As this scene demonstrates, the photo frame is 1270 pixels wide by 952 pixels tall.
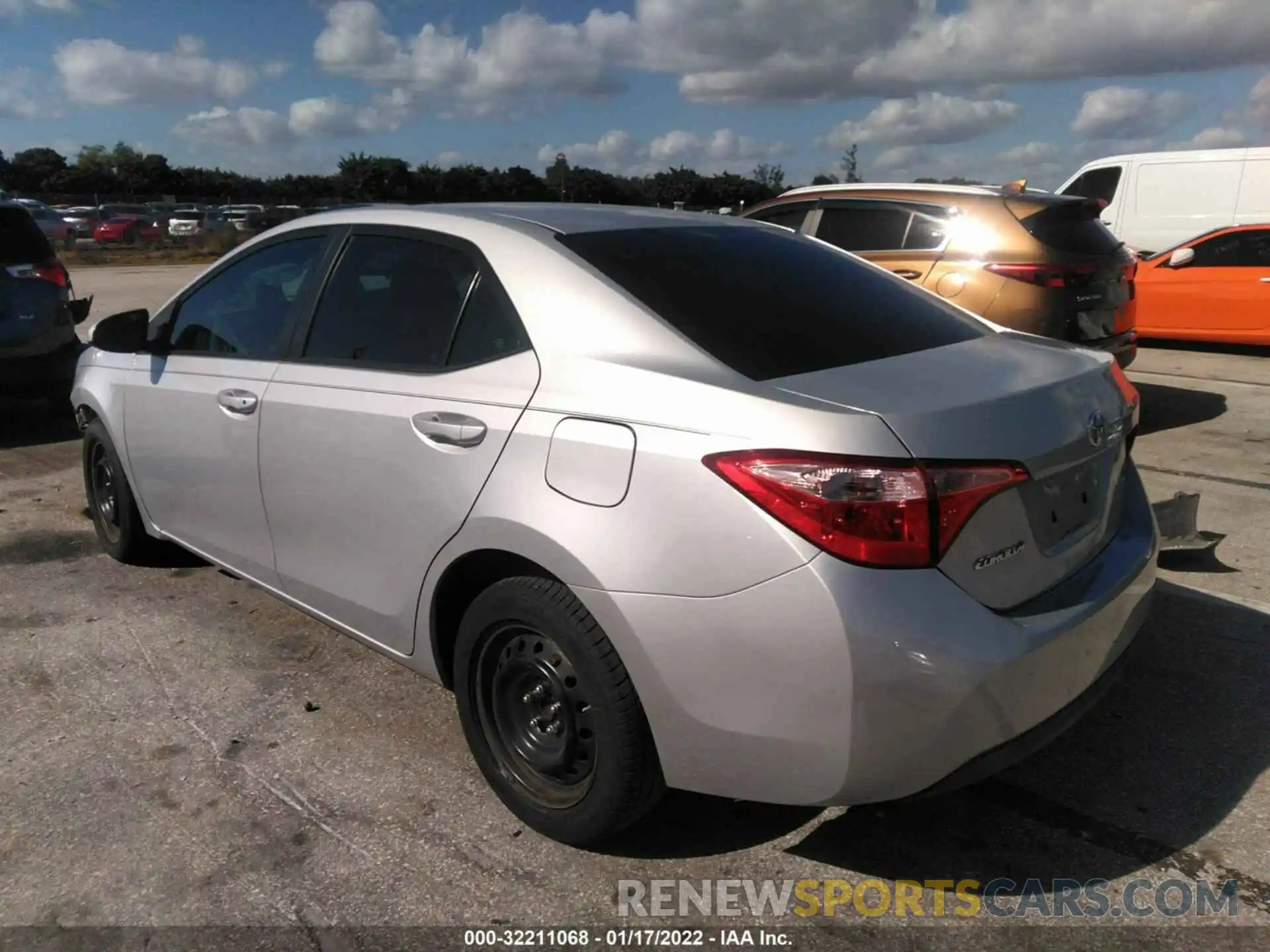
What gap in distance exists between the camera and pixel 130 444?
4422 mm

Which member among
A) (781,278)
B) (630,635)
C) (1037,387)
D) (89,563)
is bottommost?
(89,563)

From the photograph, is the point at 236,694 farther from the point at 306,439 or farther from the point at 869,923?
the point at 869,923

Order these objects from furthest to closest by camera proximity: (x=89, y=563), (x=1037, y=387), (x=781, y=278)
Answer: (x=89, y=563) → (x=781, y=278) → (x=1037, y=387)

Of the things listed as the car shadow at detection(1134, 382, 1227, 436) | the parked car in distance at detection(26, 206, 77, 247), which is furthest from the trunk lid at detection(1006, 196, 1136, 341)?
the parked car in distance at detection(26, 206, 77, 247)

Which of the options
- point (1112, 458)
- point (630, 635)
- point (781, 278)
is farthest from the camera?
point (781, 278)

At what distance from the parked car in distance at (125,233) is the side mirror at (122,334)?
34769 millimetres

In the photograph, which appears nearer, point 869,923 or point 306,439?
point 869,923

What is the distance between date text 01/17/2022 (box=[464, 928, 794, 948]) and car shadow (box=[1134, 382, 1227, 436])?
596cm

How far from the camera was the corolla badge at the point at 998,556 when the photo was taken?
2.30 meters

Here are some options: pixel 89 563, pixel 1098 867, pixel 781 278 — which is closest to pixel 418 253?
pixel 781 278

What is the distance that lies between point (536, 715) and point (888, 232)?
5443 mm

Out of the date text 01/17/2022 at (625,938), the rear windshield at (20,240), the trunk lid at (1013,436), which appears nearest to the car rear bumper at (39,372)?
the rear windshield at (20,240)

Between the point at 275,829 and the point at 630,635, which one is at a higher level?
the point at 630,635

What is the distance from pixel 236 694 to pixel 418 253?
5.54ft
